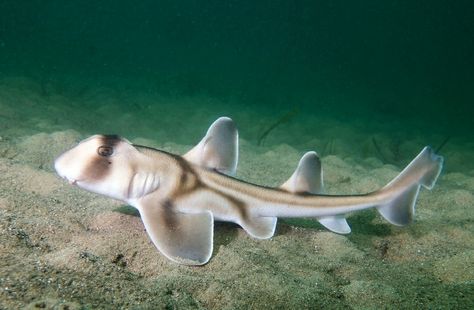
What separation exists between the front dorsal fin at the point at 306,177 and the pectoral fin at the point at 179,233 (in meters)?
0.99

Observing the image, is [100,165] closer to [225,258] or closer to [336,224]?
[225,258]

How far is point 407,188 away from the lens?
379 cm

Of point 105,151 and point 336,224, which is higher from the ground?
point 105,151

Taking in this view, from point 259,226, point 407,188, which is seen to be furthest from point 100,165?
point 407,188

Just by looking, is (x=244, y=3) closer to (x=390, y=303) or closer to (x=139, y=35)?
(x=139, y=35)

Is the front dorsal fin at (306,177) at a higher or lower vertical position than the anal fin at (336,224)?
higher

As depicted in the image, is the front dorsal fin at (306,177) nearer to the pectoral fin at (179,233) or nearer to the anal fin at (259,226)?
the anal fin at (259,226)

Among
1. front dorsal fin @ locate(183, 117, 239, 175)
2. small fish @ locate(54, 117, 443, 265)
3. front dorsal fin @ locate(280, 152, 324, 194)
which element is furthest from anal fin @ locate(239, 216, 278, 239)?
front dorsal fin @ locate(183, 117, 239, 175)

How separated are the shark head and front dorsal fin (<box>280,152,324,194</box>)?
5.23 feet

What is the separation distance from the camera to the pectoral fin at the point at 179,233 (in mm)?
2826

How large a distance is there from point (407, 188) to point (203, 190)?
86.8 inches

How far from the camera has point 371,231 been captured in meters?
4.41

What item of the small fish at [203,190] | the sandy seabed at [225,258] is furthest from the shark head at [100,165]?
the sandy seabed at [225,258]

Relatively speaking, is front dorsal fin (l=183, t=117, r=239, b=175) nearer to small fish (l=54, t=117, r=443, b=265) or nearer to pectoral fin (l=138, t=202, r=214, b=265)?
small fish (l=54, t=117, r=443, b=265)
